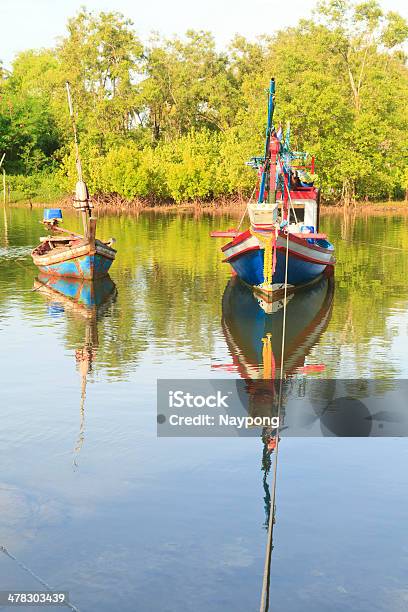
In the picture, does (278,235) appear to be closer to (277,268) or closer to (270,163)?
(277,268)

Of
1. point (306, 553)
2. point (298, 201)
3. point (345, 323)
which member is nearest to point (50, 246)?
point (298, 201)

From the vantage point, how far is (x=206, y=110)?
98.9 metres

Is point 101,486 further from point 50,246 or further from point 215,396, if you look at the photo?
point 50,246

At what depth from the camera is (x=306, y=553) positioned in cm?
1111

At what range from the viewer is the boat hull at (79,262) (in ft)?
113

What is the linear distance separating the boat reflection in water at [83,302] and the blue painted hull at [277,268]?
4.83m

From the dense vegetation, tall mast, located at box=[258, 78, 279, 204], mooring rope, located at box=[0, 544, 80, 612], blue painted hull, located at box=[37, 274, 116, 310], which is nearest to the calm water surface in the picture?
mooring rope, located at box=[0, 544, 80, 612]

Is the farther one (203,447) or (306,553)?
(203,447)

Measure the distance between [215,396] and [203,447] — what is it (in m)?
3.18

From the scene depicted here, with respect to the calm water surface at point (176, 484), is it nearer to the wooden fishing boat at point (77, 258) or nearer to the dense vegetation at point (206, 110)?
the wooden fishing boat at point (77, 258)

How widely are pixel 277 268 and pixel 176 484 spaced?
703 inches

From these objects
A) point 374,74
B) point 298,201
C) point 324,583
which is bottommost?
point 324,583

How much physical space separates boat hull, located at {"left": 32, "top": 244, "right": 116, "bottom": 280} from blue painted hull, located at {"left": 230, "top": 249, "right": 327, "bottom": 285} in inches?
222

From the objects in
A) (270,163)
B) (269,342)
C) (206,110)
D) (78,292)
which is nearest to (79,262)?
(78,292)
